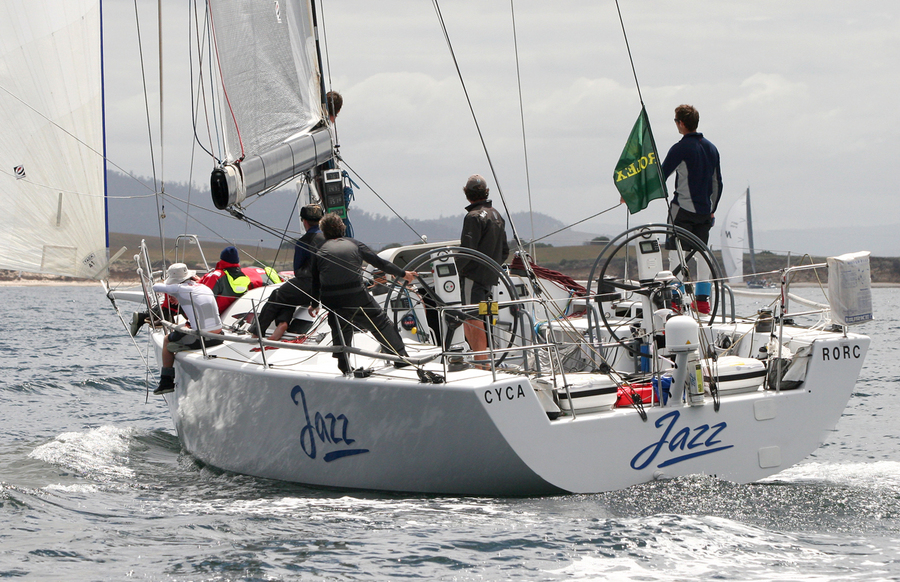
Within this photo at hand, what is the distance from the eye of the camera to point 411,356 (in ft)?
18.4

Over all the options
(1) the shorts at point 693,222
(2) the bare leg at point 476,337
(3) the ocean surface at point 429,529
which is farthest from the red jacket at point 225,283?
(1) the shorts at point 693,222

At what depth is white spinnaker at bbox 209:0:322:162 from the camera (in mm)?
6965

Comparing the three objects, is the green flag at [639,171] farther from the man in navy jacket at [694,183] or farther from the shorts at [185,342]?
the shorts at [185,342]

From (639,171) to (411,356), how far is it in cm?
241

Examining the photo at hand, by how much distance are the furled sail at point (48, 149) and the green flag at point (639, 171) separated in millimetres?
3804

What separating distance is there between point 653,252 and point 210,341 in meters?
3.17

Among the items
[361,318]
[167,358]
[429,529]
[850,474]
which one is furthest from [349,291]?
[850,474]

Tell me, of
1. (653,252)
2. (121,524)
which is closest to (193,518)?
(121,524)

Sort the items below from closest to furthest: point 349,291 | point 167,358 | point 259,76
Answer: point 349,291
point 167,358
point 259,76

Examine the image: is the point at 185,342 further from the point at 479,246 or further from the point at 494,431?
the point at 494,431

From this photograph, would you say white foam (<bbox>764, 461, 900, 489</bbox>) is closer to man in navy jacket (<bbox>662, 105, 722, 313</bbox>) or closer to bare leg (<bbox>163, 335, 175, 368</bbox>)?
man in navy jacket (<bbox>662, 105, 722, 313</bbox>)

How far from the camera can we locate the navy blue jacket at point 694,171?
666 cm

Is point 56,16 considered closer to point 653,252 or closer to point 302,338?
point 302,338

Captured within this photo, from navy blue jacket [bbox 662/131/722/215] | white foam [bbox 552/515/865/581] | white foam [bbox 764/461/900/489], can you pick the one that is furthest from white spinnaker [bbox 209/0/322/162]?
white foam [bbox 764/461/900/489]
